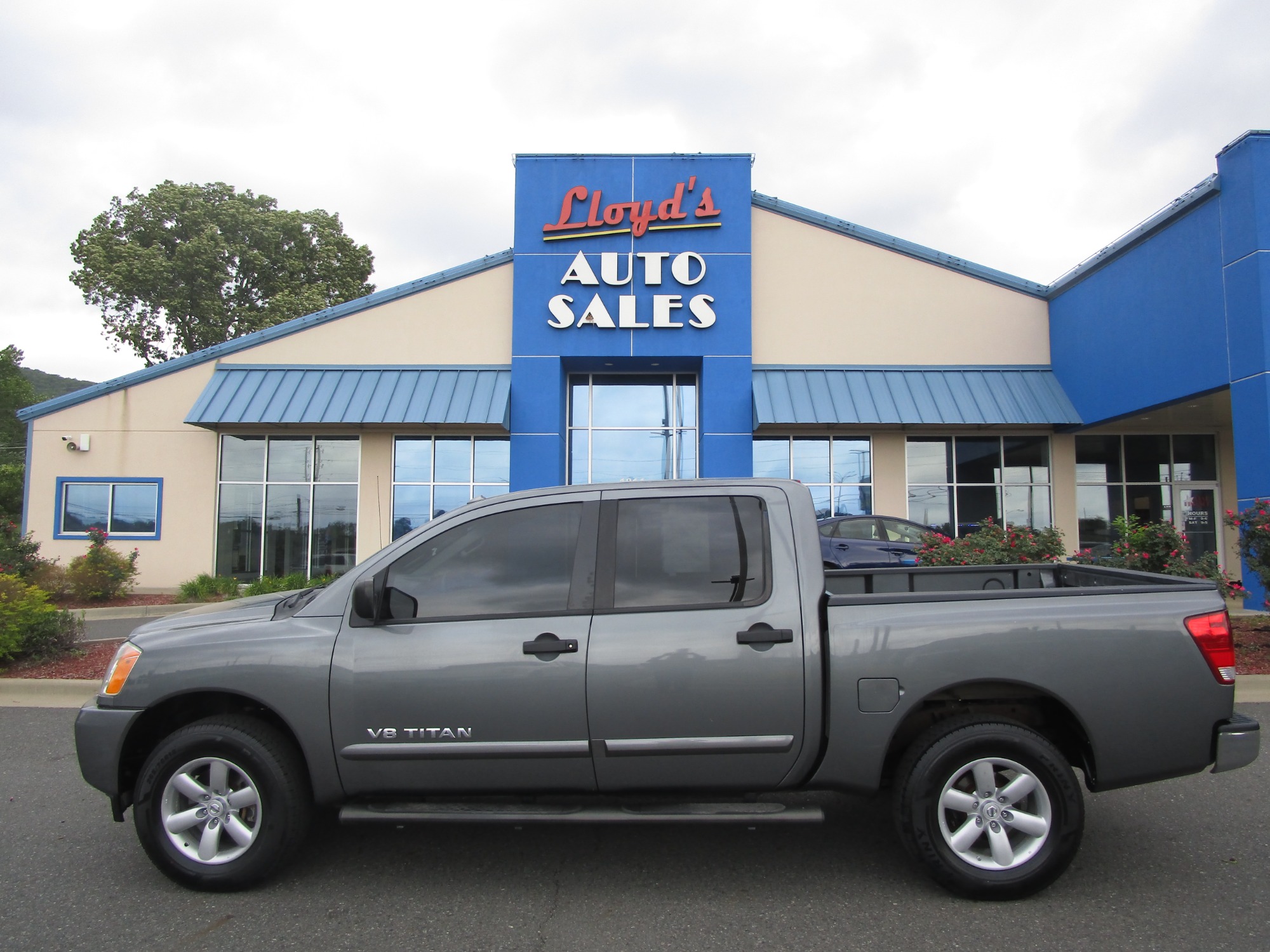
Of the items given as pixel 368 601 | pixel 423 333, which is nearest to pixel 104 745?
pixel 368 601

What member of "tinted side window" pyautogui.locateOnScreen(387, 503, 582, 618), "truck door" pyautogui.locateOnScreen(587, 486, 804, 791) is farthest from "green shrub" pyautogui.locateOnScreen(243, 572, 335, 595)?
"truck door" pyautogui.locateOnScreen(587, 486, 804, 791)

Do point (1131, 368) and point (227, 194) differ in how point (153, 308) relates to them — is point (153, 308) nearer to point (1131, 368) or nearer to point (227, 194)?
point (227, 194)

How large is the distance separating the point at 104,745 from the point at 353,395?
14.5 metres

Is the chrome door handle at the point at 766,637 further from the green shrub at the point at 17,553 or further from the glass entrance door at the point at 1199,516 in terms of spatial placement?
the glass entrance door at the point at 1199,516

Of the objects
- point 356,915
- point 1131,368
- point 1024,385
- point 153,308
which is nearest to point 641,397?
point 1024,385

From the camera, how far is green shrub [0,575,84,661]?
834cm

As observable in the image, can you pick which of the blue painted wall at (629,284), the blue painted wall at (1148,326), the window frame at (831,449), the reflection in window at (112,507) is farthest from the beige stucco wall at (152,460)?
the blue painted wall at (1148,326)

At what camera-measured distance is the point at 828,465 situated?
18.0 m

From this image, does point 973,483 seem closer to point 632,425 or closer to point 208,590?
point 632,425

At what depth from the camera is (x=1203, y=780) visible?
17.5 ft

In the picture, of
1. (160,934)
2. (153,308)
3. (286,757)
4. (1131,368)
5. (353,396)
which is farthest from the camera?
(153,308)

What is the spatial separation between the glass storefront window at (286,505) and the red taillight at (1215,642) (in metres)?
16.7

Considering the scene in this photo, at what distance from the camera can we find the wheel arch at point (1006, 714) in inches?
143

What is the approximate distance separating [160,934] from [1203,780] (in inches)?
237
